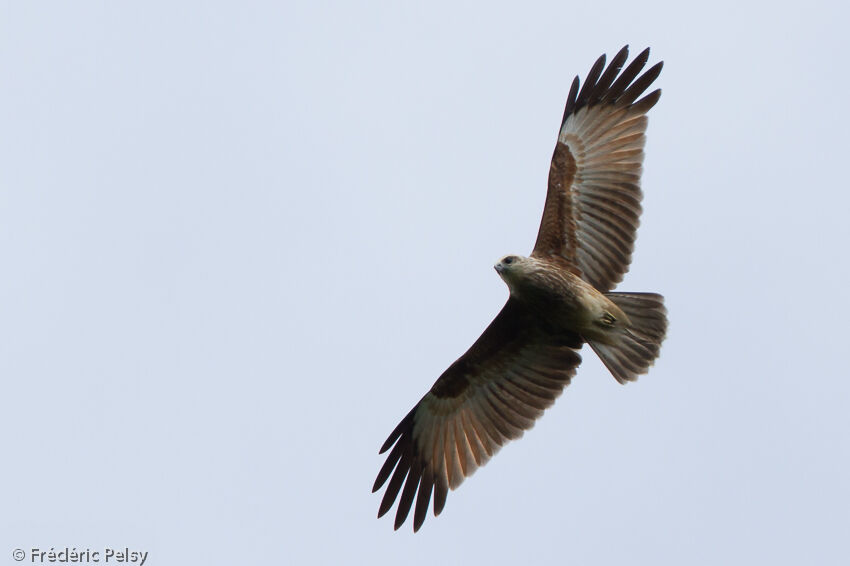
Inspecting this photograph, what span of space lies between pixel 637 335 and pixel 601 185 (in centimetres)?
136

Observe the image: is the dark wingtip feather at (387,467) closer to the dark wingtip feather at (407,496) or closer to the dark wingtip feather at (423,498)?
the dark wingtip feather at (407,496)

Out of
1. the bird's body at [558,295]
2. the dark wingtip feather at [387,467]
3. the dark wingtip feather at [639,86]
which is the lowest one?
the dark wingtip feather at [387,467]

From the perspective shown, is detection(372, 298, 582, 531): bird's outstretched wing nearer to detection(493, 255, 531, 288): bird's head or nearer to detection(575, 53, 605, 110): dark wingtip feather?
detection(493, 255, 531, 288): bird's head

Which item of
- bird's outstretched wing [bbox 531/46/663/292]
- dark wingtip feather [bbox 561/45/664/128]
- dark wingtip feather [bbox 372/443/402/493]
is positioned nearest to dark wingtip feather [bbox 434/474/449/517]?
dark wingtip feather [bbox 372/443/402/493]

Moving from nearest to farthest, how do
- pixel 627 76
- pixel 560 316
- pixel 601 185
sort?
1. pixel 560 316
2. pixel 601 185
3. pixel 627 76

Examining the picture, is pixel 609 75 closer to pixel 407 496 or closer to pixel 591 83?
pixel 591 83

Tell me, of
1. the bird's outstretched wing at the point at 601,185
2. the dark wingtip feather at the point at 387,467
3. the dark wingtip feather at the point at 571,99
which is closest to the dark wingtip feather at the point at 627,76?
the bird's outstretched wing at the point at 601,185

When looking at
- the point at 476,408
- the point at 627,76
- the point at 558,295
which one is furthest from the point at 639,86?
the point at 476,408

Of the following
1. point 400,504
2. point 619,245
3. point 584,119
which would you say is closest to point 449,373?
point 400,504

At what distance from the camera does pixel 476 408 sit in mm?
10172

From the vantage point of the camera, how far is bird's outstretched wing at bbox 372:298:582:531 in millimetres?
9906

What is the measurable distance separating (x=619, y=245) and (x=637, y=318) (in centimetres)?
67

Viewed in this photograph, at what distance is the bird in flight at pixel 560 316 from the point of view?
31.1ft

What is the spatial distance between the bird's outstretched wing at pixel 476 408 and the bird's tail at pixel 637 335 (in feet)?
1.47
